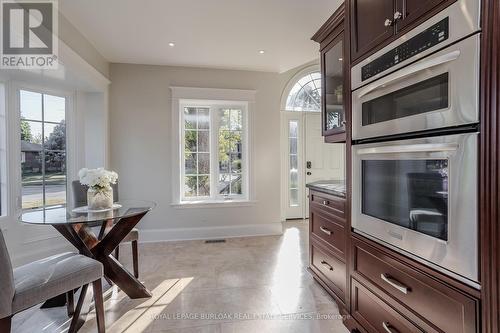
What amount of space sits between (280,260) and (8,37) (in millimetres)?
3345

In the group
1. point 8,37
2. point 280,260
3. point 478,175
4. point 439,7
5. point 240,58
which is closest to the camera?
point 478,175

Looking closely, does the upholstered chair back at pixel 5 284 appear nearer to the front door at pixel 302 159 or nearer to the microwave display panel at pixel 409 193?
the microwave display panel at pixel 409 193

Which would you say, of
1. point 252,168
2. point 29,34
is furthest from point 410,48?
point 252,168

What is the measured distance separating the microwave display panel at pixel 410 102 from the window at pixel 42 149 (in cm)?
348

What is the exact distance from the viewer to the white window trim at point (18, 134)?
2.70 m

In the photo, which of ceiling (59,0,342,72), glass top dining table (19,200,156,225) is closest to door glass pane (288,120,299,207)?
ceiling (59,0,342,72)

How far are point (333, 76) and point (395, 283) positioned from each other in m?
1.65

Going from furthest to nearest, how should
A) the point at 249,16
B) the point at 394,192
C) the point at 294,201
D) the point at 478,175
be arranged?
the point at 294,201 < the point at 249,16 < the point at 394,192 < the point at 478,175

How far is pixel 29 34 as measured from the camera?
216 centimetres

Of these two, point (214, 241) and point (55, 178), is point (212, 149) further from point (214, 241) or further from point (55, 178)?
point (55, 178)

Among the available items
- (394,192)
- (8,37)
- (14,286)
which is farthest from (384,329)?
(8,37)

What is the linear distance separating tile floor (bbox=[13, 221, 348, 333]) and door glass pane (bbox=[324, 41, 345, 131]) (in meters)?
1.51

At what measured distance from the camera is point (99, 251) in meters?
2.12

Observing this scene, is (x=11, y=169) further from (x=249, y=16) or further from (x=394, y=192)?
(x=394, y=192)
